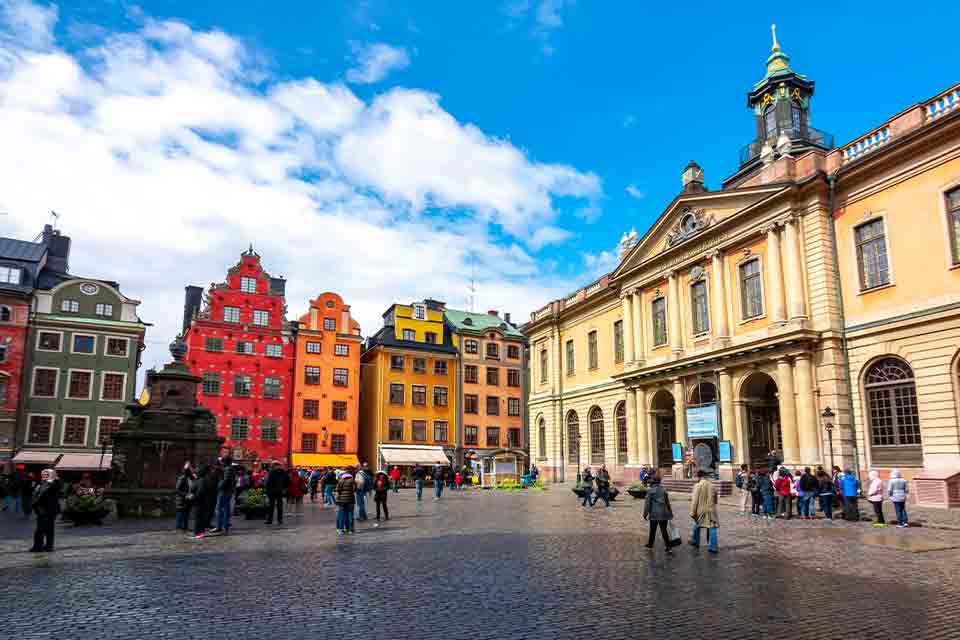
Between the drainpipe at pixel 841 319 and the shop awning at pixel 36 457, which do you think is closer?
the drainpipe at pixel 841 319

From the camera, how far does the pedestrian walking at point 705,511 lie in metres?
12.9

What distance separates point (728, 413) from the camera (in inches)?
1182

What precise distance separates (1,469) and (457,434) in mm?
32619

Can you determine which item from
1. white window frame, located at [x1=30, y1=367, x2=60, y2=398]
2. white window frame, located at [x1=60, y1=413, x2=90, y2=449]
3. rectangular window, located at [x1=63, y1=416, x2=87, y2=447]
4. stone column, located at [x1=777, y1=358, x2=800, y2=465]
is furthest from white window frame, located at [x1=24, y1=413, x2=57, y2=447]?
stone column, located at [x1=777, y1=358, x2=800, y2=465]

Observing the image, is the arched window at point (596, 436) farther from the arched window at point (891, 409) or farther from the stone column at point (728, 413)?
the arched window at point (891, 409)

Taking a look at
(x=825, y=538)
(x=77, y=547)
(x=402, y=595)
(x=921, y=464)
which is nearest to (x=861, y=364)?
(x=921, y=464)

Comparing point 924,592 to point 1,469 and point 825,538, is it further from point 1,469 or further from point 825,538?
point 1,469

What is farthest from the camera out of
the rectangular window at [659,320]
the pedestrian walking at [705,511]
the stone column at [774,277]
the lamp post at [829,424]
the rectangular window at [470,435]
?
the rectangular window at [470,435]

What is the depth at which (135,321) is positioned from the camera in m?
47.8

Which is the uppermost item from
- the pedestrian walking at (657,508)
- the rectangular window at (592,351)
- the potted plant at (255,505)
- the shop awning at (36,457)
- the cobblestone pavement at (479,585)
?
the rectangular window at (592,351)

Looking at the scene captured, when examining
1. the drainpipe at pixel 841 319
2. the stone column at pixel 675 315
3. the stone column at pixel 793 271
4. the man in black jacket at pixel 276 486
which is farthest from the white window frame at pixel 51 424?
the drainpipe at pixel 841 319

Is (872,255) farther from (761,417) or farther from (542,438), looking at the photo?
(542,438)

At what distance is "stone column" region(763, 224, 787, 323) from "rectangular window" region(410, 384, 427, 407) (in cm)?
3493

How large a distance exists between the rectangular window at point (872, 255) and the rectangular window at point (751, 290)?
4.45 meters
